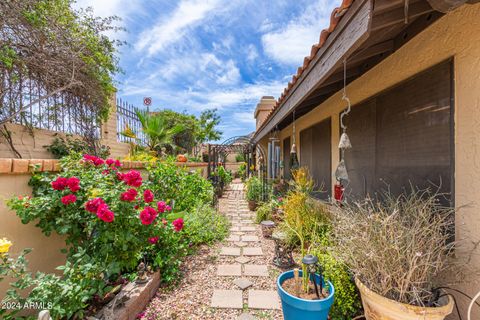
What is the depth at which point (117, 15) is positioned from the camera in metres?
4.46

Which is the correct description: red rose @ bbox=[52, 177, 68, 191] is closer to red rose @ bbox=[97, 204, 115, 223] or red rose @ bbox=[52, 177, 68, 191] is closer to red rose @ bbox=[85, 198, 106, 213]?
red rose @ bbox=[85, 198, 106, 213]

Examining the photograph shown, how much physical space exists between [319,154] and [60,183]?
4785mm

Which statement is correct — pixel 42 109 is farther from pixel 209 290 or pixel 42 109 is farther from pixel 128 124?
pixel 209 290

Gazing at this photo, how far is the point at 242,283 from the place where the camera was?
3.10 metres

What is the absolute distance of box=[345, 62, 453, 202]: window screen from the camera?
2.01m

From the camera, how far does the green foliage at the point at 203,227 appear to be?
4.16 m

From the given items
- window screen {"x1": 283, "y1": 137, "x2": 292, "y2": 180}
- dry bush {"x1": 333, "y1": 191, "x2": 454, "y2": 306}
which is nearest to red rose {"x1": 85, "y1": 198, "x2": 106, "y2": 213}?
dry bush {"x1": 333, "y1": 191, "x2": 454, "y2": 306}

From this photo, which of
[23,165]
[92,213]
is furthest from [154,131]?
[92,213]

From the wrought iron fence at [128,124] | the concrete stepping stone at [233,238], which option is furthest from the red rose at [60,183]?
the wrought iron fence at [128,124]

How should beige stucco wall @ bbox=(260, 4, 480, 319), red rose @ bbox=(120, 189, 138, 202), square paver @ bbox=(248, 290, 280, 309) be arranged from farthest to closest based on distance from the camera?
square paver @ bbox=(248, 290, 280, 309) → red rose @ bbox=(120, 189, 138, 202) → beige stucco wall @ bbox=(260, 4, 480, 319)

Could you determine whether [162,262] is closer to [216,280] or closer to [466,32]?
[216,280]

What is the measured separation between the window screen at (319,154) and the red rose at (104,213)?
394 centimetres

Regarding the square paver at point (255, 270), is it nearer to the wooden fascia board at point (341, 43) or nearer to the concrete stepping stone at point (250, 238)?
the concrete stepping stone at point (250, 238)

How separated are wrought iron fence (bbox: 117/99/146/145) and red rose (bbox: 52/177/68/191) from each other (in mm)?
5211
